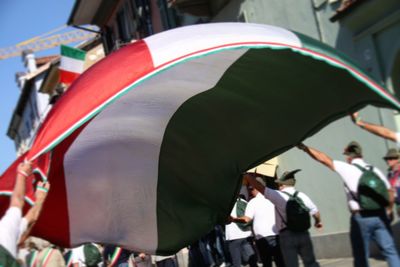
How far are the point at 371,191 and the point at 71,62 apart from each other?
1467 cm

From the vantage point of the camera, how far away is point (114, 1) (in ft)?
98.7

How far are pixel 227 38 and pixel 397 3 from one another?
7043mm

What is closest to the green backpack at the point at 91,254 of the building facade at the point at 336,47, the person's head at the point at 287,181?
the person's head at the point at 287,181

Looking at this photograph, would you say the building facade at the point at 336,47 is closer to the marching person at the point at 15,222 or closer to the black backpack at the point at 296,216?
the black backpack at the point at 296,216

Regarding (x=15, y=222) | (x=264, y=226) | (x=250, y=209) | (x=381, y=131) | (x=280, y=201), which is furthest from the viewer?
(x=250, y=209)

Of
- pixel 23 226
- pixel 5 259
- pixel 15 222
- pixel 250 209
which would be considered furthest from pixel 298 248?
pixel 5 259

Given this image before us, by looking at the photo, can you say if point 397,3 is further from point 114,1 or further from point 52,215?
point 114,1

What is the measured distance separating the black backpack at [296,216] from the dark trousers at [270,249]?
1181 millimetres

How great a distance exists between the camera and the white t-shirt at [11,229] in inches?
175

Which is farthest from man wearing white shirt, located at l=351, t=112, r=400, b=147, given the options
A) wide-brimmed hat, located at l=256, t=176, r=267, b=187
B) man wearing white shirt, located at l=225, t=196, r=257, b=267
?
man wearing white shirt, located at l=225, t=196, r=257, b=267

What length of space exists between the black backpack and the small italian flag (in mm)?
12166

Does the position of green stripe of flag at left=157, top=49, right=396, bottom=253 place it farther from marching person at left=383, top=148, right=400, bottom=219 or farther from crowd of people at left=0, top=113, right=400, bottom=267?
marching person at left=383, top=148, right=400, bottom=219

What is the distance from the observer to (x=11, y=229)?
14.8 ft

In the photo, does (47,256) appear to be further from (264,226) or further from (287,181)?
(287,181)
